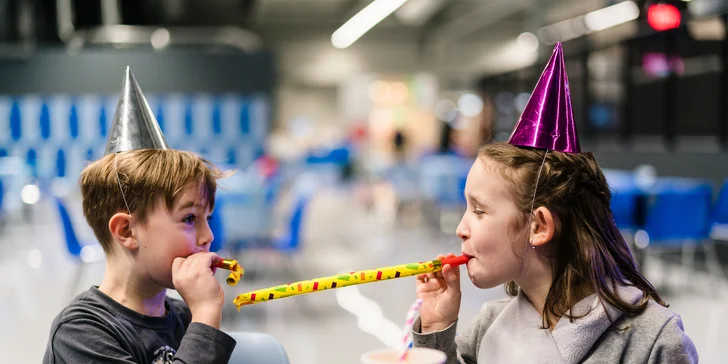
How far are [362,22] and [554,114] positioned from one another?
751 inches

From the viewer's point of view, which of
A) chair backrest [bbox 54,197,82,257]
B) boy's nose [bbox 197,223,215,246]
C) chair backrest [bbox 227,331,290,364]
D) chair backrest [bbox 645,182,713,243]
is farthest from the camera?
chair backrest [bbox 645,182,713,243]

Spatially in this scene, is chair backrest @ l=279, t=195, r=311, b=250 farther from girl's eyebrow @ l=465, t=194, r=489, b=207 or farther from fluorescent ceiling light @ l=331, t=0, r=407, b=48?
fluorescent ceiling light @ l=331, t=0, r=407, b=48

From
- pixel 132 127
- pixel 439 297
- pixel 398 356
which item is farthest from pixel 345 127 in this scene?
pixel 398 356

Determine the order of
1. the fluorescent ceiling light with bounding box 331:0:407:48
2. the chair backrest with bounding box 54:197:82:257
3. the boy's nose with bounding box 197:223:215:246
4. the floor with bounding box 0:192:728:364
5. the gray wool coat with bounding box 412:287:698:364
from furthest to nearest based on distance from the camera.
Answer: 1. the fluorescent ceiling light with bounding box 331:0:407:48
2. the chair backrest with bounding box 54:197:82:257
3. the floor with bounding box 0:192:728:364
4. the boy's nose with bounding box 197:223:215:246
5. the gray wool coat with bounding box 412:287:698:364

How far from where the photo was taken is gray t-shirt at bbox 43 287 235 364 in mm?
1242

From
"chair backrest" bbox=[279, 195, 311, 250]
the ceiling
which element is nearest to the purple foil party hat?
"chair backrest" bbox=[279, 195, 311, 250]

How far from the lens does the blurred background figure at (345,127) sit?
5.56 metres

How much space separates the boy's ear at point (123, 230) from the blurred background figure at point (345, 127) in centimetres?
→ 74

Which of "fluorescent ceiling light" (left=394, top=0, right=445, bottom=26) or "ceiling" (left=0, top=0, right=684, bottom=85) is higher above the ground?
"fluorescent ceiling light" (left=394, top=0, right=445, bottom=26)

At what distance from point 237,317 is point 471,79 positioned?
19.6 meters

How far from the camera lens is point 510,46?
24.0m

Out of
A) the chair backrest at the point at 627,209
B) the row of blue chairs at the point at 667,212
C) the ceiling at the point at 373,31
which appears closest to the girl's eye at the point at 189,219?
the row of blue chairs at the point at 667,212

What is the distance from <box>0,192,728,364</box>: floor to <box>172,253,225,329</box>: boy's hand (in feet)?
9.65

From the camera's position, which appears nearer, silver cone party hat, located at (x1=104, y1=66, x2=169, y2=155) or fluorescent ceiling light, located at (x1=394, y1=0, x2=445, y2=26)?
silver cone party hat, located at (x1=104, y1=66, x2=169, y2=155)
